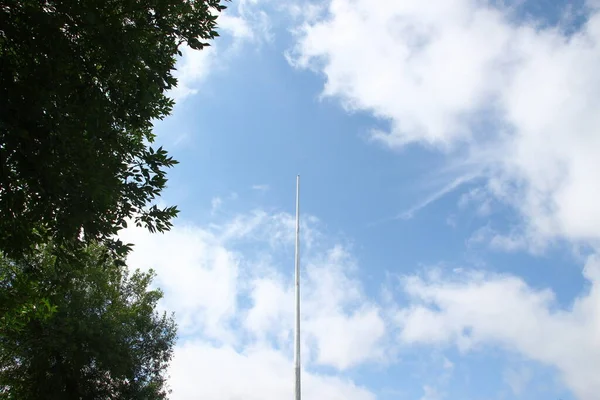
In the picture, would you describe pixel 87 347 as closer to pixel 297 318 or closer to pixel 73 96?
pixel 297 318

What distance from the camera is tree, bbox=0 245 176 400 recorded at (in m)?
27.9

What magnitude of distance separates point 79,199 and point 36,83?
2.17 metres

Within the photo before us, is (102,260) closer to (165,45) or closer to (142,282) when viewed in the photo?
(165,45)

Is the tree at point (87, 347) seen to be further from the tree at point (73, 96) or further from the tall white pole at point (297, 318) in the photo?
the tree at point (73, 96)

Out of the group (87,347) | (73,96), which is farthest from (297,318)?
(73,96)

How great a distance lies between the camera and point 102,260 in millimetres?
11312

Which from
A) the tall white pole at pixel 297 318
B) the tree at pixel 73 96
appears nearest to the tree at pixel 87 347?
the tall white pole at pixel 297 318

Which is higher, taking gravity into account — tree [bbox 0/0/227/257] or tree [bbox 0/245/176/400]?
tree [bbox 0/245/176/400]

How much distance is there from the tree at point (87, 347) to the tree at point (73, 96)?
17.3m

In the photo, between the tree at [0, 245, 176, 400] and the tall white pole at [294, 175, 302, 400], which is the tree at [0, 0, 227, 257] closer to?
the tall white pole at [294, 175, 302, 400]

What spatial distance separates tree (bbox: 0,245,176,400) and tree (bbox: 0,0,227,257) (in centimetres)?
1731

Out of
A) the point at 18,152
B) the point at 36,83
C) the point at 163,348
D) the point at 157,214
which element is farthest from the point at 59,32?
the point at 163,348

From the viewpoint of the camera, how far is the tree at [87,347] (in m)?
27.9

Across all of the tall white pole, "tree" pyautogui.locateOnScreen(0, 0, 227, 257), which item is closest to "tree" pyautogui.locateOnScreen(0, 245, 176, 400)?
the tall white pole
